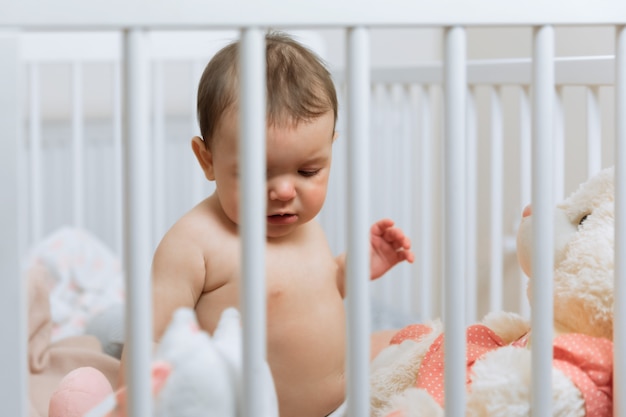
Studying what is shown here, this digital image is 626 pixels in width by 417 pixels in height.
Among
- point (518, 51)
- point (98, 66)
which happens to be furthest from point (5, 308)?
point (98, 66)

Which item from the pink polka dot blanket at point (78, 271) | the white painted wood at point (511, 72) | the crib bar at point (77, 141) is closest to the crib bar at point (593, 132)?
the white painted wood at point (511, 72)

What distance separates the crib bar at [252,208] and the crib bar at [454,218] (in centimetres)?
14

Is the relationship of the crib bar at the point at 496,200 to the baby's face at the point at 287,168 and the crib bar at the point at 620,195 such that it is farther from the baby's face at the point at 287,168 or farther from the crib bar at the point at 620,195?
the crib bar at the point at 620,195

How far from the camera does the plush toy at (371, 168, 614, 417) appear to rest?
2.57 ft

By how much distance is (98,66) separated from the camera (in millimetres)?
2314

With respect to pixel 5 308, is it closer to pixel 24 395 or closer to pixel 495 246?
pixel 24 395

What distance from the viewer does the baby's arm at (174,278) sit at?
89 centimetres

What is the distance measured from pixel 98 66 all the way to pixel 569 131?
114 cm

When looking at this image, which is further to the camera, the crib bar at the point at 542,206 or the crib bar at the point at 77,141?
the crib bar at the point at 77,141

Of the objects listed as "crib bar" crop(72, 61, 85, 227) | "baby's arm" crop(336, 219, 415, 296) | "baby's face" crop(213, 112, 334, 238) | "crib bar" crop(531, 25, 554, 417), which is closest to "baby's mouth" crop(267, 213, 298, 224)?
"baby's face" crop(213, 112, 334, 238)

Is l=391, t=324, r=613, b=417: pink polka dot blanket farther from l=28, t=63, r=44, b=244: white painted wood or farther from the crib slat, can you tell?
→ l=28, t=63, r=44, b=244: white painted wood

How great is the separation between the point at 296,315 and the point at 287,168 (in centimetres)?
16

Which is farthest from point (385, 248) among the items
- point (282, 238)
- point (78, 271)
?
point (78, 271)

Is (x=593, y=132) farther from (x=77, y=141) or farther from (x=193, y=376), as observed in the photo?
(x=77, y=141)
